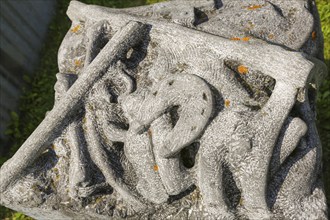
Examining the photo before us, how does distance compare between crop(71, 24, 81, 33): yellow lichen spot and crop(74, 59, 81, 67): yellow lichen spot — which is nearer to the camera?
crop(74, 59, 81, 67): yellow lichen spot

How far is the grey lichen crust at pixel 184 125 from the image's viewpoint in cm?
178

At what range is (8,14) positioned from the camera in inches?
157

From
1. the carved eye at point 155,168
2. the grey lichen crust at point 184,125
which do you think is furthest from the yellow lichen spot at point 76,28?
the carved eye at point 155,168

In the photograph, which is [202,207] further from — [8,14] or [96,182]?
[8,14]

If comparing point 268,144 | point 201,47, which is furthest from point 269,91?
point 201,47

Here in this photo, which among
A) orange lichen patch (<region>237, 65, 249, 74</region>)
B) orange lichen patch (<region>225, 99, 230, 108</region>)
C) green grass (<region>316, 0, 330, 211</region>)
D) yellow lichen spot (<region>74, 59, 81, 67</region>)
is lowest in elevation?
green grass (<region>316, 0, 330, 211</region>)

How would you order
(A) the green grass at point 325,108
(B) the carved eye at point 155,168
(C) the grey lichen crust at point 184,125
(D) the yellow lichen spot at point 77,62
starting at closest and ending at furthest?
(C) the grey lichen crust at point 184,125, (B) the carved eye at point 155,168, (D) the yellow lichen spot at point 77,62, (A) the green grass at point 325,108

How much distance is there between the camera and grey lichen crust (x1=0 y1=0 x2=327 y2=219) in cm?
178

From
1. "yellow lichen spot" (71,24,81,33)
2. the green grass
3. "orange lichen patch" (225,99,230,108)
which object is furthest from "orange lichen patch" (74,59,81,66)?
the green grass

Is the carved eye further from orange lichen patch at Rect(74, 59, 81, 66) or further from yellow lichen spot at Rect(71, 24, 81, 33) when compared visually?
yellow lichen spot at Rect(71, 24, 81, 33)

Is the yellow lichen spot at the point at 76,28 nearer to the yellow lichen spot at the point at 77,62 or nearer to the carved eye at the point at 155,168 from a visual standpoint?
the yellow lichen spot at the point at 77,62

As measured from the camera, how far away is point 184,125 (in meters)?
1.79

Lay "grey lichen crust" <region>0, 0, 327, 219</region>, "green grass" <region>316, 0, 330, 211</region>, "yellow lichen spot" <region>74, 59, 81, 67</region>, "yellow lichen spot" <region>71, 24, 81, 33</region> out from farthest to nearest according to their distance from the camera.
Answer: "green grass" <region>316, 0, 330, 211</region>
"yellow lichen spot" <region>71, 24, 81, 33</region>
"yellow lichen spot" <region>74, 59, 81, 67</region>
"grey lichen crust" <region>0, 0, 327, 219</region>

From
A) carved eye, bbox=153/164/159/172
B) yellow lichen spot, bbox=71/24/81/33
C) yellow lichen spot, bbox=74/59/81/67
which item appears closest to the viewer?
carved eye, bbox=153/164/159/172
